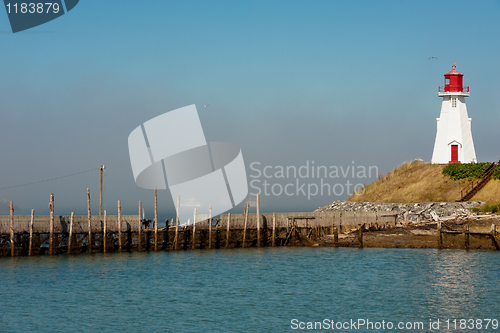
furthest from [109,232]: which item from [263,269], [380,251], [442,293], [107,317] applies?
[442,293]

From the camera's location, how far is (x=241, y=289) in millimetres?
31516

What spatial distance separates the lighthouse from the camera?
68.6 meters

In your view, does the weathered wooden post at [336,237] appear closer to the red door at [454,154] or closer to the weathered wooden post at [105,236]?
the weathered wooden post at [105,236]

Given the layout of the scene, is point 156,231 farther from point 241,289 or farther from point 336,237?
point 336,237

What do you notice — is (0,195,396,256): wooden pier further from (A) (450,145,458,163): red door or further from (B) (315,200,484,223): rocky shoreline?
(A) (450,145,458,163): red door

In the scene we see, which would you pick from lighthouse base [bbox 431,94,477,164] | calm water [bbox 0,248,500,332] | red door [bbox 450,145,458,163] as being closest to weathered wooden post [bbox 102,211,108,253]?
calm water [bbox 0,248,500,332]

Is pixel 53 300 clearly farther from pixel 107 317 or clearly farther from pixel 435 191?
pixel 435 191

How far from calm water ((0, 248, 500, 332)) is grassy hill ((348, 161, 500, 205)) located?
19658mm

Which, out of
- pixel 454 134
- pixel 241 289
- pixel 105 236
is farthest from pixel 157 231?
pixel 454 134

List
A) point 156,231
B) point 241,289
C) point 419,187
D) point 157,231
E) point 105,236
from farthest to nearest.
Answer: point 419,187 → point 157,231 → point 156,231 → point 105,236 → point 241,289

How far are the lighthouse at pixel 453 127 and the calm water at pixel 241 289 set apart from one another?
30449 mm

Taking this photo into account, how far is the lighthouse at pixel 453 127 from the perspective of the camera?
225 ft

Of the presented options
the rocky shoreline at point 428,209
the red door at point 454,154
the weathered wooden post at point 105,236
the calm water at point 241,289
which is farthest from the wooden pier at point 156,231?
the red door at point 454,154

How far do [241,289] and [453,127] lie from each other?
47.8m
